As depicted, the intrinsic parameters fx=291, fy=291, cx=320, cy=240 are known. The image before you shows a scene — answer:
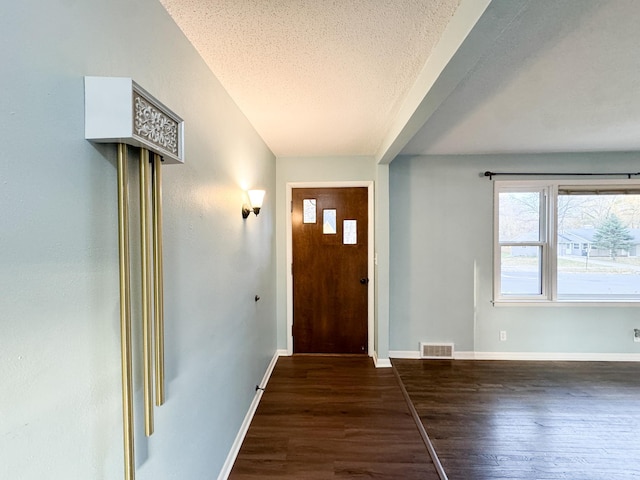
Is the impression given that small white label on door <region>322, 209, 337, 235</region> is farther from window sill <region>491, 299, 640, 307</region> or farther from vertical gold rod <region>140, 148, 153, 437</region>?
vertical gold rod <region>140, 148, 153, 437</region>

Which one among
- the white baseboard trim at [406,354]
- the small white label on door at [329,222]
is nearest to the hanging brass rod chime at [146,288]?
the small white label on door at [329,222]

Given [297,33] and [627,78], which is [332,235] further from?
[627,78]

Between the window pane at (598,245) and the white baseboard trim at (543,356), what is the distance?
0.67 meters

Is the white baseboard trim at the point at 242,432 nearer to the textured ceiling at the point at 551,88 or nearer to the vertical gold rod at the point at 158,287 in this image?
the vertical gold rod at the point at 158,287

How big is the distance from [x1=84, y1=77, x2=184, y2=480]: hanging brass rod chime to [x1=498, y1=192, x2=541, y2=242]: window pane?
3.51 m

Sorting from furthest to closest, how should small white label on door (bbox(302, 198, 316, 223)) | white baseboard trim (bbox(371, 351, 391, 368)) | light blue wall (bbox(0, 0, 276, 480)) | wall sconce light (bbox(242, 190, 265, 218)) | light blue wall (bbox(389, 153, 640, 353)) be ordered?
small white label on door (bbox(302, 198, 316, 223)) → light blue wall (bbox(389, 153, 640, 353)) → white baseboard trim (bbox(371, 351, 391, 368)) → wall sconce light (bbox(242, 190, 265, 218)) → light blue wall (bbox(0, 0, 276, 480))

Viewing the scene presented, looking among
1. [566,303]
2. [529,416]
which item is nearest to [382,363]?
[529,416]

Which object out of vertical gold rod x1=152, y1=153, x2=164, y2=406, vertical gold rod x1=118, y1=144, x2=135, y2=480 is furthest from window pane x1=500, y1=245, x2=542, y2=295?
vertical gold rod x1=118, y1=144, x2=135, y2=480

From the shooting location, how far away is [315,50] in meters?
1.42

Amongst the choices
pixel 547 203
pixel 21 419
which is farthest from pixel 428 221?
pixel 21 419

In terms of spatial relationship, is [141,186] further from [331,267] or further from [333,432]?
[331,267]

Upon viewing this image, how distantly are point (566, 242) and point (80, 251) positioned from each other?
4.29 m

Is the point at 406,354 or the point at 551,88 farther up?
the point at 551,88

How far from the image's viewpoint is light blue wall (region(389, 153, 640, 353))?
329 cm
